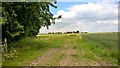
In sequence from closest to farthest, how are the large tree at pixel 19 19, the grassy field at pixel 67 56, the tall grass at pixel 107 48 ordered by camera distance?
the grassy field at pixel 67 56 → the tall grass at pixel 107 48 → the large tree at pixel 19 19

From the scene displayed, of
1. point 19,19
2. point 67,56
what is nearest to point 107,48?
point 67,56

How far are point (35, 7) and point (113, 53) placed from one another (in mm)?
10797

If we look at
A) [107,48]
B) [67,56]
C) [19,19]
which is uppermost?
[19,19]

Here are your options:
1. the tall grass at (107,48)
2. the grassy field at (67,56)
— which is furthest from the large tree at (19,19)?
the tall grass at (107,48)

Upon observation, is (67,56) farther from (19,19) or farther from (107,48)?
(19,19)

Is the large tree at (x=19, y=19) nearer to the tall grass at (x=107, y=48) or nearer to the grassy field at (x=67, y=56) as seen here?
the grassy field at (x=67, y=56)

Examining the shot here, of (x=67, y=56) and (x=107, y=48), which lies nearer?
(x=67, y=56)

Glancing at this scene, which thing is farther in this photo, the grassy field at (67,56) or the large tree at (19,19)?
the large tree at (19,19)

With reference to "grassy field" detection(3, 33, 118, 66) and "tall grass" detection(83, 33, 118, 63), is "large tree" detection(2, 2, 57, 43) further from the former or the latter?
"tall grass" detection(83, 33, 118, 63)

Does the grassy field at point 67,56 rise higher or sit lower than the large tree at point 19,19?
lower

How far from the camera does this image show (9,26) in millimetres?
24188

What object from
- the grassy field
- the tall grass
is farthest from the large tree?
the tall grass

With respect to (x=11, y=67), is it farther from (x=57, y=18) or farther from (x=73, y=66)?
(x=57, y=18)

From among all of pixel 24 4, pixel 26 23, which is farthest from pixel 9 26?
pixel 26 23
